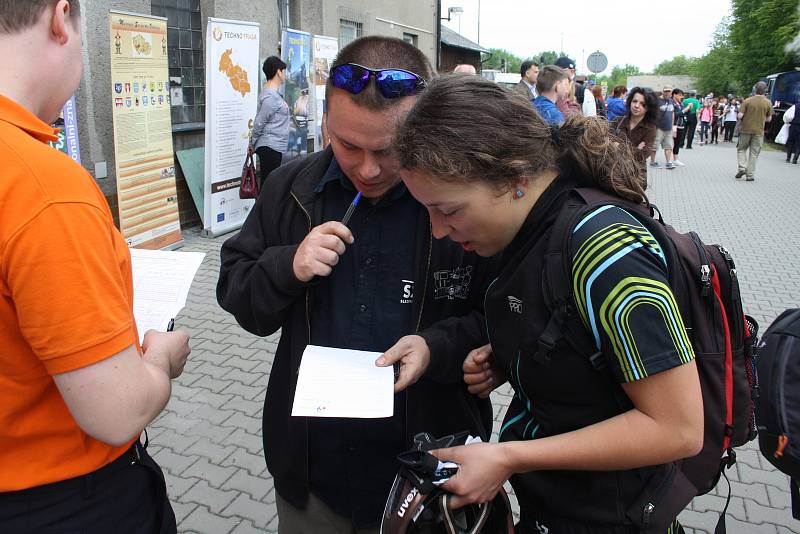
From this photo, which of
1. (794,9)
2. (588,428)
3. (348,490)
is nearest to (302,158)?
(348,490)

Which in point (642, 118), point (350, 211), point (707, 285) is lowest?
point (707, 285)

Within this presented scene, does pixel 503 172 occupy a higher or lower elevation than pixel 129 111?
lower

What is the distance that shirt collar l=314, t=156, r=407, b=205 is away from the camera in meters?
1.70

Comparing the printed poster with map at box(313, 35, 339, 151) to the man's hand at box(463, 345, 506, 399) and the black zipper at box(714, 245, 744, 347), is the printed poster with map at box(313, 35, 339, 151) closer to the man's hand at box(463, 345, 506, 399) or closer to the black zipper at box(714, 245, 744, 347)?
the man's hand at box(463, 345, 506, 399)

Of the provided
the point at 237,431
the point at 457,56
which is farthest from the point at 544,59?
the point at 237,431

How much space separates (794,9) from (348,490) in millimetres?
36428

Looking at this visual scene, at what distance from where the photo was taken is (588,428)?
1251 millimetres

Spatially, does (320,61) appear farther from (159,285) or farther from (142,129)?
(159,285)

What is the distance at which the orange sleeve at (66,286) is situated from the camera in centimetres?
103

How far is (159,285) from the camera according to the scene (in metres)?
1.71

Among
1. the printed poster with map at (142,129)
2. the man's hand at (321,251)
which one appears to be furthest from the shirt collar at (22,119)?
the printed poster with map at (142,129)

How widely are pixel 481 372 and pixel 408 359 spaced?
0.73ft

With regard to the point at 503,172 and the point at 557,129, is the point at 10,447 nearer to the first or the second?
the point at 503,172

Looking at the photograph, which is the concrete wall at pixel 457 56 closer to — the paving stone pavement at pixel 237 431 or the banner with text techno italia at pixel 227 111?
the banner with text techno italia at pixel 227 111
